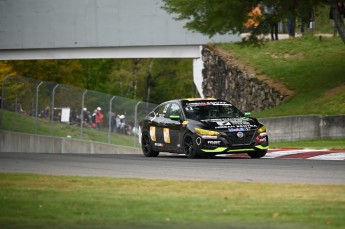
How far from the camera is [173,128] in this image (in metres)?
24.5

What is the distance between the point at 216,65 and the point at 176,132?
75.4 ft

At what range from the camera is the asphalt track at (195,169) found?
56.6 ft


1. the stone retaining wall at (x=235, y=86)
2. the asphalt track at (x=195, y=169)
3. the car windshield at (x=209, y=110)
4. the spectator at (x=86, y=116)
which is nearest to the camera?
the asphalt track at (x=195, y=169)

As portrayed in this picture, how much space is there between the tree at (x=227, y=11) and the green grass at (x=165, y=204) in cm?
1885

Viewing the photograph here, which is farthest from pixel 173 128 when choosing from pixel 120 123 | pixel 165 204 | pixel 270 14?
pixel 120 123

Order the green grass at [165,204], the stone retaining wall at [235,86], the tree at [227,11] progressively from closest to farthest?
the green grass at [165,204] < the tree at [227,11] < the stone retaining wall at [235,86]

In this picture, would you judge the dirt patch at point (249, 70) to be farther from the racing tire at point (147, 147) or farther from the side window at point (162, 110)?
the side window at point (162, 110)

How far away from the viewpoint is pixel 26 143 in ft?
133

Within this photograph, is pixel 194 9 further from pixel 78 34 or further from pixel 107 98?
pixel 78 34

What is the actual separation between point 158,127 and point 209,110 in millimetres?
1692

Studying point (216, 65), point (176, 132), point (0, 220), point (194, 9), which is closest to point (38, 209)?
point (0, 220)

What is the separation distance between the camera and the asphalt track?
17250 mm

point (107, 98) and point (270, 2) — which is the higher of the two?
point (270, 2)

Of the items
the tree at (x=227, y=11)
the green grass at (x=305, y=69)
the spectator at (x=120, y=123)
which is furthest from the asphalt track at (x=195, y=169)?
the spectator at (x=120, y=123)
